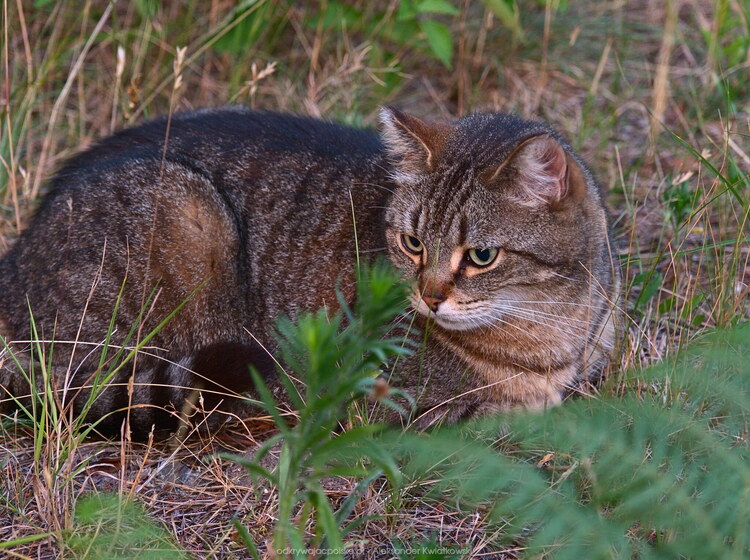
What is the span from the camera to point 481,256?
302 centimetres

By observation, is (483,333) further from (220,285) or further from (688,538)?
(688,538)

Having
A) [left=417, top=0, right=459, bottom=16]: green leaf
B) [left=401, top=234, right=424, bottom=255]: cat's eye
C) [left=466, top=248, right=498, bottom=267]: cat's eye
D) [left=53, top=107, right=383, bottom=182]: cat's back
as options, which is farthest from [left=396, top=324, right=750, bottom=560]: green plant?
[left=417, top=0, right=459, bottom=16]: green leaf

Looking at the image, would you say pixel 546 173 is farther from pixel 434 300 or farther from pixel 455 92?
pixel 455 92

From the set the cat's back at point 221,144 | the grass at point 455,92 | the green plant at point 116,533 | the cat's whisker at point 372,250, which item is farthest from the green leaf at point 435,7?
the green plant at point 116,533

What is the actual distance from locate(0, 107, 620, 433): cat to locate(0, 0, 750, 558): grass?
0.23 meters

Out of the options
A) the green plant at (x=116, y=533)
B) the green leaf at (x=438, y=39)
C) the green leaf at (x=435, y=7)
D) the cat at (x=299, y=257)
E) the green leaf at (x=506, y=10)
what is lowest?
the green plant at (x=116, y=533)

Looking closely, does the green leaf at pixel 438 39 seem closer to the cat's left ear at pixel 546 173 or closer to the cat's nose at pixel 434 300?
the cat's left ear at pixel 546 173

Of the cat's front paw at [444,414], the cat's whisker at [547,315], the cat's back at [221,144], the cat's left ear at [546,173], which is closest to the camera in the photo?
the cat's left ear at [546,173]

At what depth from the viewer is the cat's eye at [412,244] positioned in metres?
3.15

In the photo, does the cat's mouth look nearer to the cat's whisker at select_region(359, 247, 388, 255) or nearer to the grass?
the cat's whisker at select_region(359, 247, 388, 255)

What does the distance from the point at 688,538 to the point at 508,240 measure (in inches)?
51.9

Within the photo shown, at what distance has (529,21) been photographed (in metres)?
5.64

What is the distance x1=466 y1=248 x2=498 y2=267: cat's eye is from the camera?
3002mm

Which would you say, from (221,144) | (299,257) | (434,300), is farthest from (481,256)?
(221,144)
